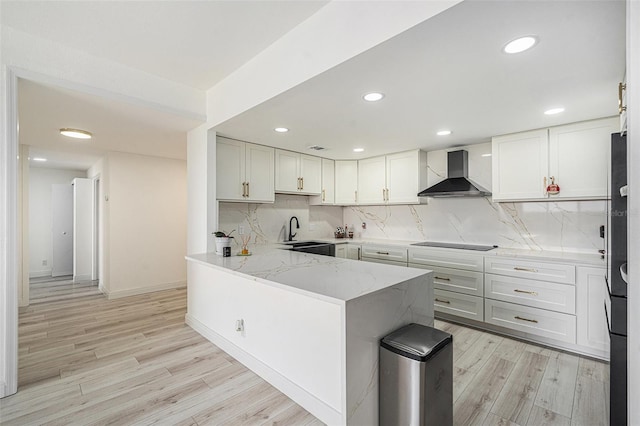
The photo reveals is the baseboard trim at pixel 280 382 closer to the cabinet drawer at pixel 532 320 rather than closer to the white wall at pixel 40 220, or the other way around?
the cabinet drawer at pixel 532 320

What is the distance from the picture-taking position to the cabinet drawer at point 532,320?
2.70 meters

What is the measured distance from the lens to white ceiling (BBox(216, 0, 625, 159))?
1.39m

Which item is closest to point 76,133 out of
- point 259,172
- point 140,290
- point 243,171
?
point 243,171

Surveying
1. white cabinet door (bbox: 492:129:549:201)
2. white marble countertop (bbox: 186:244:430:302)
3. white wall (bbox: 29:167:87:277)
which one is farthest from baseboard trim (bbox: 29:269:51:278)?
white cabinet door (bbox: 492:129:549:201)

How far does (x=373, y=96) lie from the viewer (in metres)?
2.27

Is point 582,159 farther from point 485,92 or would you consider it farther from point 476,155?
point 485,92

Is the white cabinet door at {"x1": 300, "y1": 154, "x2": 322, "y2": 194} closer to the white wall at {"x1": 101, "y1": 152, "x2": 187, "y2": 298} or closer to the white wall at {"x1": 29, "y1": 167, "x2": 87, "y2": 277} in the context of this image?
the white wall at {"x1": 101, "y1": 152, "x2": 187, "y2": 298}

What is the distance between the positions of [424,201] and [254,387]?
3225 mm

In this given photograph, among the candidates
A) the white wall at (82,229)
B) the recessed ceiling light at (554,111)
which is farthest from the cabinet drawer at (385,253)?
the white wall at (82,229)

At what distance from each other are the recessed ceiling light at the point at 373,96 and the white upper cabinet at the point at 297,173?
205 cm

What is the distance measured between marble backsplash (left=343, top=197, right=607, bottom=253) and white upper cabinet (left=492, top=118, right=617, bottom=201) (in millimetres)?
326

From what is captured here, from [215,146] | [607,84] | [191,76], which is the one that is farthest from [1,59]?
[607,84]

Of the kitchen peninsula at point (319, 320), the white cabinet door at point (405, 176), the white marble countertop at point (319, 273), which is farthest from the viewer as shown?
the white cabinet door at point (405, 176)

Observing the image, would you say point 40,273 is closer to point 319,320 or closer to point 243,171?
point 243,171
